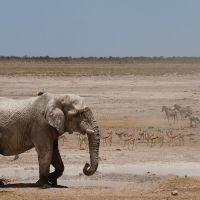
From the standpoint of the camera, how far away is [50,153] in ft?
54.3

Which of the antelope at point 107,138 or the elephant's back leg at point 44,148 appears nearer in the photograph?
the elephant's back leg at point 44,148

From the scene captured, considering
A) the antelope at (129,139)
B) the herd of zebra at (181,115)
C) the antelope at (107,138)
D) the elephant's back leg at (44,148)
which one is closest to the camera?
the elephant's back leg at (44,148)

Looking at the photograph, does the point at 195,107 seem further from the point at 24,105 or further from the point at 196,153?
the point at 24,105

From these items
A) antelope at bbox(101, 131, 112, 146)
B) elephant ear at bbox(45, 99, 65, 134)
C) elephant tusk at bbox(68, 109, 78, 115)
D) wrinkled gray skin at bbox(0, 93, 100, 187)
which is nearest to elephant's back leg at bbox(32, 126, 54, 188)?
wrinkled gray skin at bbox(0, 93, 100, 187)

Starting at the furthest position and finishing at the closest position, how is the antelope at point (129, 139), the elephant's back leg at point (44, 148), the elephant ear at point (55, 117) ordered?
the antelope at point (129, 139), the elephant's back leg at point (44, 148), the elephant ear at point (55, 117)

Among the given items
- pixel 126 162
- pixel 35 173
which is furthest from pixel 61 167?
pixel 126 162

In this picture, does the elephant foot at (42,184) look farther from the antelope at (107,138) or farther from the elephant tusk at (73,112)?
the antelope at (107,138)

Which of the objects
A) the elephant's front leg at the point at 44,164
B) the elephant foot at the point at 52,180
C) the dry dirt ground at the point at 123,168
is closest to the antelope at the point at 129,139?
the dry dirt ground at the point at 123,168

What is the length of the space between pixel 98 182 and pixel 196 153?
5891mm

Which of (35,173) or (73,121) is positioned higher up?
(73,121)

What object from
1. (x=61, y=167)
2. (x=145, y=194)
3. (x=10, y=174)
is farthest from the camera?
(x=10, y=174)

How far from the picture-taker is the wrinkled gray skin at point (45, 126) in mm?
16297

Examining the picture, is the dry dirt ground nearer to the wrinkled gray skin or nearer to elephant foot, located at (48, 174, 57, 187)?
elephant foot, located at (48, 174, 57, 187)

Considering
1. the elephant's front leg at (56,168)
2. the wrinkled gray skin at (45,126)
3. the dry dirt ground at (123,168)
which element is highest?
the wrinkled gray skin at (45,126)
